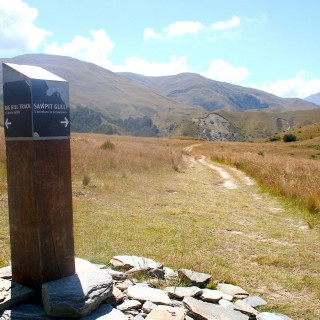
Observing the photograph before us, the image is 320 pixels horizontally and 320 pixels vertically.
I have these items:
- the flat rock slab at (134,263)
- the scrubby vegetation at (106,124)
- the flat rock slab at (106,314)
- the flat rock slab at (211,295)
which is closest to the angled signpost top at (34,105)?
the flat rock slab at (106,314)

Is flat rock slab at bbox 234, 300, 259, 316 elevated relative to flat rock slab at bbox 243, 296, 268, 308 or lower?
elevated

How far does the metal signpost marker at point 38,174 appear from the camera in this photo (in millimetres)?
4227

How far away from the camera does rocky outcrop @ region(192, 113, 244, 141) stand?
163 m

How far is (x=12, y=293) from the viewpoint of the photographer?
4.26 m

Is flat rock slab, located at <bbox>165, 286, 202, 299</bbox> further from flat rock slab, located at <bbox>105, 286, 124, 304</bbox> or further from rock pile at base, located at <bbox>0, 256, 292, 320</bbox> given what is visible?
flat rock slab, located at <bbox>105, 286, 124, 304</bbox>

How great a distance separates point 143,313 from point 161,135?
178037mm

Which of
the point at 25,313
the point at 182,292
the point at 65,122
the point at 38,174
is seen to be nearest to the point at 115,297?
the point at 182,292

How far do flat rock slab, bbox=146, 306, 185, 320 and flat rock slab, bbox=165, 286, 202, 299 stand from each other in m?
0.45

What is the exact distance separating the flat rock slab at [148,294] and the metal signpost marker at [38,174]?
801mm

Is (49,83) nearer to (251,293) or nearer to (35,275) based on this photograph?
(35,275)

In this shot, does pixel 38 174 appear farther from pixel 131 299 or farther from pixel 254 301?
pixel 254 301

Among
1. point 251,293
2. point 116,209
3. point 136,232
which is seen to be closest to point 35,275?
point 251,293

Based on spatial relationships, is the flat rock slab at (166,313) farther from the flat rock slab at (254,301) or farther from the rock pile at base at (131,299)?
the flat rock slab at (254,301)

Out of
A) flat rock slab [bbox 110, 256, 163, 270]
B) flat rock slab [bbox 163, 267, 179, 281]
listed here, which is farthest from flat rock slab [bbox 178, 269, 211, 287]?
flat rock slab [bbox 110, 256, 163, 270]
